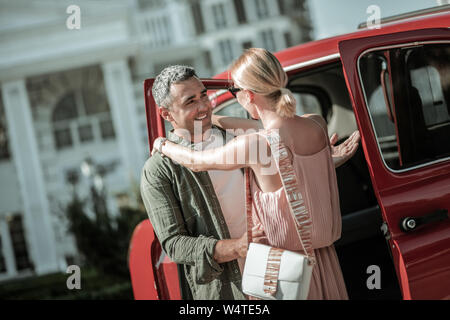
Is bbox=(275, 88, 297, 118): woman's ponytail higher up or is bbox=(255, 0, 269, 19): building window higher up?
bbox=(255, 0, 269, 19): building window

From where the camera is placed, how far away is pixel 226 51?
22.0 meters

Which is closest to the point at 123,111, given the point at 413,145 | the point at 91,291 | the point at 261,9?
the point at 91,291

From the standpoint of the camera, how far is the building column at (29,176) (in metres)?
16.8

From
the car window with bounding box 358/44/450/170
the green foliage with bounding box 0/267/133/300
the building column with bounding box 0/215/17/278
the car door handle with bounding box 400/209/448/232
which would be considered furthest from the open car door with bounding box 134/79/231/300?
the building column with bounding box 0/215/17/278

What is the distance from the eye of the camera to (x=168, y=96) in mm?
2141

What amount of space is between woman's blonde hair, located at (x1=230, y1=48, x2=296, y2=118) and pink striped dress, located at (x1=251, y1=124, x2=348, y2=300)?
20cm

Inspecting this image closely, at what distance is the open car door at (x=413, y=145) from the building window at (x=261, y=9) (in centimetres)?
2129

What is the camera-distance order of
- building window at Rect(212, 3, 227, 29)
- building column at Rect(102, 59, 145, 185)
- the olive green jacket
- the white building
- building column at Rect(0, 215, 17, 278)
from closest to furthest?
the olive green jacket
the white building
building column at Rect(102, 59, 145, 185)
building column at Rect(0, 215, 17, 278)
building window at Rect(212, 3, 227, 29)

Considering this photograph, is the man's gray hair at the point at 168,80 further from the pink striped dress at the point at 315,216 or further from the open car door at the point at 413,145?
the open car door at the point at 413,145

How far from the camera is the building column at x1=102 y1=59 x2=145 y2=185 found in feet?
55.6

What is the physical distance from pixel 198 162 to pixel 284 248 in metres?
0.48

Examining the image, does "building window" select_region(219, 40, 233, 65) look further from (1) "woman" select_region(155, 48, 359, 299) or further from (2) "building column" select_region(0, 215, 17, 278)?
(1) "woman" select_region(155, 48, 359, 299)
